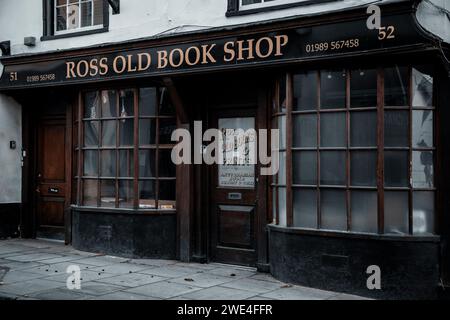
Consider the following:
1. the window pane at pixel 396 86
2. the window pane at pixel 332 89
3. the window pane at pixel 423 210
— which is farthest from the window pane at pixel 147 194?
the window pane at pixel 423 210

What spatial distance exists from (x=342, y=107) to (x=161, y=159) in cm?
346

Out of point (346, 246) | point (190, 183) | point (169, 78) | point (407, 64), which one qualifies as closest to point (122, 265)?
point (190, 183)

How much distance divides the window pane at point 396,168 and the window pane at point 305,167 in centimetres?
99

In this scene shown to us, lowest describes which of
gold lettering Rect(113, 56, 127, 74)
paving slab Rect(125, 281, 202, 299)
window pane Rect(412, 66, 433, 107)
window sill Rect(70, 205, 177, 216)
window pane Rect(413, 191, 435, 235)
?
paving slab Rect(125, 281, 202, 299)

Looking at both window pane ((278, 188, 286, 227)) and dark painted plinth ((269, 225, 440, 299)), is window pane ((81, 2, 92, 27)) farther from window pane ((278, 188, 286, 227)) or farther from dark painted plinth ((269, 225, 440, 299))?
dark painted plinth ((269, 225, 440, 299))

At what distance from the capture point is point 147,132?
9695mm

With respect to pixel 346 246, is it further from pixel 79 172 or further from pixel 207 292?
pixel 79 172

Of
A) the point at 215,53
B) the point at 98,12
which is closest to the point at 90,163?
the point at 98,12

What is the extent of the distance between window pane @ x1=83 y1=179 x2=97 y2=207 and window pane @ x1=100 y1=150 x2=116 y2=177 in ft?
1.09

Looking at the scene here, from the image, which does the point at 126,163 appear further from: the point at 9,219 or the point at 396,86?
the point at 396,86

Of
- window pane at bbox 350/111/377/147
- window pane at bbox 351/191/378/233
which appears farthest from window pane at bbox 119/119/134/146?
window pane at bbox 351/191/378/233

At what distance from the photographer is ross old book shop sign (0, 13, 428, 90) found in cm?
699

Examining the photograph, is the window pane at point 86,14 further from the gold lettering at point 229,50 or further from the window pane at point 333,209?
the window pane at point 333,209

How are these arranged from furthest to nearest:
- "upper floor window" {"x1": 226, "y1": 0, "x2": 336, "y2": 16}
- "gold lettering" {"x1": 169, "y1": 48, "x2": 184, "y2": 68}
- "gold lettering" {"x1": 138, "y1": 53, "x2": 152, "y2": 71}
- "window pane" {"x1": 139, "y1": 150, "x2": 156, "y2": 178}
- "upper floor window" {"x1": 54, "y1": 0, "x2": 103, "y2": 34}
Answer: "upper floor window" {"x1": 54, "y1": 0, "x2": 103, "y2": 34} → "window pane" {"x1": 139, "y1": 150, "x2": 156, "y2": 178} → "gold lettering" {"x1": 138, "y1": 53, "x2": 152, "y2": 71} → "gold lettering" {"x1": 169, "y1": 48, "x2": 184, "y2": 68} → "upper floor window" {"x1": 226, "y1": 0, "x2": 336, "y2": 16}
